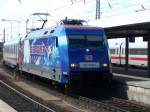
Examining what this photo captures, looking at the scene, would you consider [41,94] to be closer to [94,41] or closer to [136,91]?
[94,41]

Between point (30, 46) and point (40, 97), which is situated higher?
point (30, 46)

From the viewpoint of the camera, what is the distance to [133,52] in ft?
153

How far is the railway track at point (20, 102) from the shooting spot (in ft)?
53.4

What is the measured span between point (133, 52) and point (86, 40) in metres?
26.1

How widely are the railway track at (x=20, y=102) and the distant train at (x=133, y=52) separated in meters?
21.6

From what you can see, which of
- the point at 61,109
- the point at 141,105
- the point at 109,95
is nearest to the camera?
the point at 61,109

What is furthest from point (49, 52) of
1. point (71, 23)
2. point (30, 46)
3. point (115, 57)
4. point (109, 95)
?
point (115, 57)

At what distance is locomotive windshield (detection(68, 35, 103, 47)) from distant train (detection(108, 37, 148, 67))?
22794 mm

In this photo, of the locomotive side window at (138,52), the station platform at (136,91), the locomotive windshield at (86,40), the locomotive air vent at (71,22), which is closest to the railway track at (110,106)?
the station platform at (136,91)

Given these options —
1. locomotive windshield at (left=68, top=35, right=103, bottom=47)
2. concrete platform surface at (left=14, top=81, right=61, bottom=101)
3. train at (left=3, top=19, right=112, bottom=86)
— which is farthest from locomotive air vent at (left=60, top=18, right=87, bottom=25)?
concrete platform surface at (left=14, top=81, right=61, bottom=101)

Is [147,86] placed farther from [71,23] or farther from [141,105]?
[71,23]

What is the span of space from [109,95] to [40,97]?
11.2 feet

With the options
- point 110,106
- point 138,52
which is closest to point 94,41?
point 110,106

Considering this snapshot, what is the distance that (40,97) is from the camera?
69.8 ft
